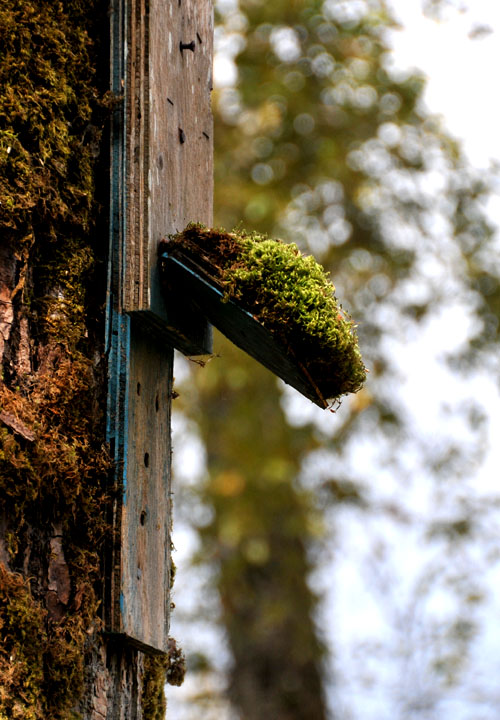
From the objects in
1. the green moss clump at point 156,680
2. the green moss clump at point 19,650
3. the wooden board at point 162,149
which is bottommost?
the green moss clump at point 19,650

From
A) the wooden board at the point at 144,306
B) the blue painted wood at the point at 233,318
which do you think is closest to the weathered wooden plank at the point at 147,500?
the wooden board at the point at 144,306

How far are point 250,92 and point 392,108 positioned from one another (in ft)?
3.03

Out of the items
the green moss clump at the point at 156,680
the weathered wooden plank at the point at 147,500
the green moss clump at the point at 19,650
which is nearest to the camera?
the green moss clump at the point at 19,650

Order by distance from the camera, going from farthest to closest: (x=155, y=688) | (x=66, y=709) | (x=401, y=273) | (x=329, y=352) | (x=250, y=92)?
1. (x=401, y=273)
2. (x=250, y=92)
3. (x=155, y=688)
4. (x=329, y=352)
5. (x=66, y=709)

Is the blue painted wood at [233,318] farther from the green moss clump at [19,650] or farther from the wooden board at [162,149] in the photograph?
the green moss clump at [19,650]

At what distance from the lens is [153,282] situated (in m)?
1.51

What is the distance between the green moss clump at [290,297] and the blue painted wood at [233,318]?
0.01 meters

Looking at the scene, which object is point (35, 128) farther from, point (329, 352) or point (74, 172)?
point (329, 352)

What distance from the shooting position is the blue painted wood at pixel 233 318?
59.4 inches

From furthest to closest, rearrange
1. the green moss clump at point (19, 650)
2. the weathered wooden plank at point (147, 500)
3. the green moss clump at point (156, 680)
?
the green moss clump at point (156, 680) → the weathered wooden plank at point (147, 500) → the green moss clump at point (19, 650)

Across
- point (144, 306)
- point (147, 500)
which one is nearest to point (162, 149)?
point (144, 306)

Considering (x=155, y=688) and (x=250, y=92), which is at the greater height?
(x=250, y=92)

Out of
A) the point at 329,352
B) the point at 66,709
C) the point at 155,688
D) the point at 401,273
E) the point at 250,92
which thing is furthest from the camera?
the point at 401,273

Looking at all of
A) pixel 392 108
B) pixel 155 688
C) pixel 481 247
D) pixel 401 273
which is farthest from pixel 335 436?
pixel 155 688
